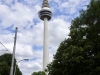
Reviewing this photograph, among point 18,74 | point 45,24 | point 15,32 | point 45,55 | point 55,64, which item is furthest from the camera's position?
point 45,24

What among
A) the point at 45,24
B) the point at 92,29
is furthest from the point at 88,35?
the point at 45,24

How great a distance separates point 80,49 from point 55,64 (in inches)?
224

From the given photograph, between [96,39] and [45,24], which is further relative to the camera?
[45,24]

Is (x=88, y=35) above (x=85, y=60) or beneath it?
above

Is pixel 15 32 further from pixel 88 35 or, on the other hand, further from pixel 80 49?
pixel 88 35

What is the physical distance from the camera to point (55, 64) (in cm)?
2469

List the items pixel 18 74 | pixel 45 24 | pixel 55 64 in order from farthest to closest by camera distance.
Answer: pixel 45 24 → pixel 18 74 → pixel 55 64

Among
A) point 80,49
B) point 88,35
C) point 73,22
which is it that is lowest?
point 80,49

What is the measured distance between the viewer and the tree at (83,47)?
2014 cm

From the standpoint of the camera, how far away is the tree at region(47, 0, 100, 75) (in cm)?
2014

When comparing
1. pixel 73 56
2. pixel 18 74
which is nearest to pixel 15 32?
pixel 73 56

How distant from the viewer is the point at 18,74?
5409 cm

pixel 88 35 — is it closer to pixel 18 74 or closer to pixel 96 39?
pixel 96 39

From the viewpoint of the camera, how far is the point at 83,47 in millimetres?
20984
